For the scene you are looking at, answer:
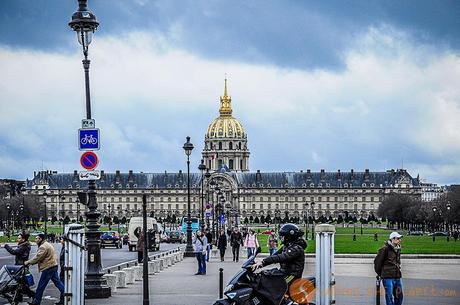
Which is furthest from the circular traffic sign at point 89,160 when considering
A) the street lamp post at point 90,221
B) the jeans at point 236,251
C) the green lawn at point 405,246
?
the green lawn at point 405,246

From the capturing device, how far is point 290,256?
14.2 metres

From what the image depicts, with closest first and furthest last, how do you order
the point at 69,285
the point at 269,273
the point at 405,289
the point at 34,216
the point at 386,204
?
the point at 269,273 → the point at 69,285 → the point at 405,289 → the point at 34,216 → the point at 386,204

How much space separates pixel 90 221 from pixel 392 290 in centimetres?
756

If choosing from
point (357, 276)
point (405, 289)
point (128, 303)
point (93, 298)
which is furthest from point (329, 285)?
point (357, 276)

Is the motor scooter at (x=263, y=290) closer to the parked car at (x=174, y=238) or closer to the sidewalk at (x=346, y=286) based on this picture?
the sidewalk at (x=346, y=286)

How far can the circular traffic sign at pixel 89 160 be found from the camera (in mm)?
21688

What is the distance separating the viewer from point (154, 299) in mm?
22531

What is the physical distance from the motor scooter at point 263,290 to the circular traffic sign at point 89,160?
8.16 m

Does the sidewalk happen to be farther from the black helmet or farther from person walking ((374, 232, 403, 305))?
the black helmet

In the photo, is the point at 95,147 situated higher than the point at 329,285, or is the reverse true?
the point at 95,147

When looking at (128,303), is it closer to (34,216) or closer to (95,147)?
(95,147)

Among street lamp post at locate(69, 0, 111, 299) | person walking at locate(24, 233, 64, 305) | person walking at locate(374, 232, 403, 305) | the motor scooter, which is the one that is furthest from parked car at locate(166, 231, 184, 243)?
the motor scooter

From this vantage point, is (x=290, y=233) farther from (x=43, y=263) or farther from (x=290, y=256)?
(x=43, y=263)

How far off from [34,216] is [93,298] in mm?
142707
